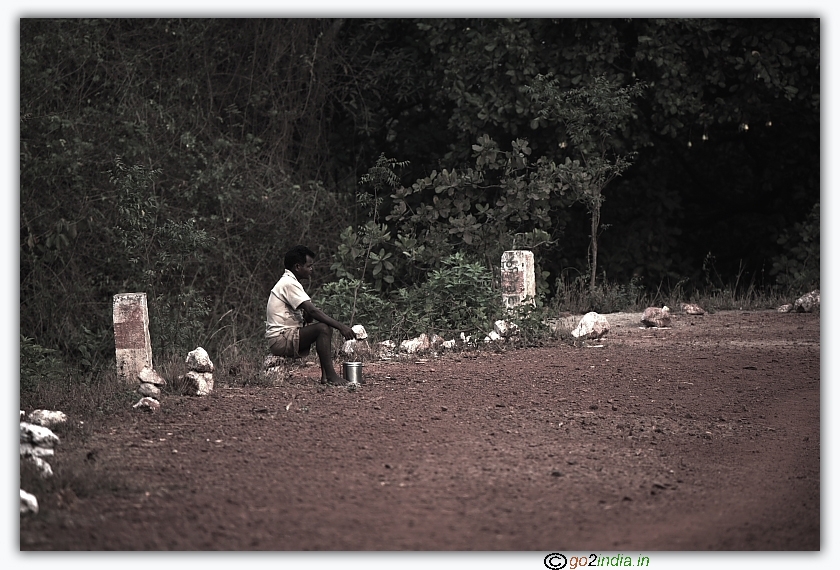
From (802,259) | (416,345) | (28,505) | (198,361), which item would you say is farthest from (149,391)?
(802,259)

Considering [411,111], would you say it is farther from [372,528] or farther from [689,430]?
[372,528]

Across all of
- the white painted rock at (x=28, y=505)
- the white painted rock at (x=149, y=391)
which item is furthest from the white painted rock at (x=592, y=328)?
the white painted rock at (x=28, y=505)

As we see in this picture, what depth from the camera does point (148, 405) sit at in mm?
6672

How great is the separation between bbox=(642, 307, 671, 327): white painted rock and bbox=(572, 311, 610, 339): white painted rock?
1.03m

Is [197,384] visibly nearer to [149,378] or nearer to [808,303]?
[149,378]

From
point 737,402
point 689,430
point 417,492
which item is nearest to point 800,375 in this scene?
point 737,402

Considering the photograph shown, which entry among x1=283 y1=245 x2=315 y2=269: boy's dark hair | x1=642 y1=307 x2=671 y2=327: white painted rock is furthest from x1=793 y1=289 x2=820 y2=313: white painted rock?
x1=283 y1=245 x2=315 y2=269: boy's dark hair

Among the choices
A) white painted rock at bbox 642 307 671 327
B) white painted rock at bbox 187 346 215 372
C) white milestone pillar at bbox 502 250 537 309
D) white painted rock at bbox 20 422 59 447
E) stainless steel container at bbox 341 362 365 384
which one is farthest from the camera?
white painted rock at bbox 642 307 671 327

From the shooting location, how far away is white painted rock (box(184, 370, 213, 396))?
Answer: 23.9 ft

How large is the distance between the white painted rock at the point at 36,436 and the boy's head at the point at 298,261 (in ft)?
9.07

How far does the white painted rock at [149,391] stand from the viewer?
7099mm

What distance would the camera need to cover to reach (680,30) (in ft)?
44.5

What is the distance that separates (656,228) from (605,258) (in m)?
1.02

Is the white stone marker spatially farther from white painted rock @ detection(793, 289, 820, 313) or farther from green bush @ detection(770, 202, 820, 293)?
green bush @ detection(770, 202, 820, 293)
